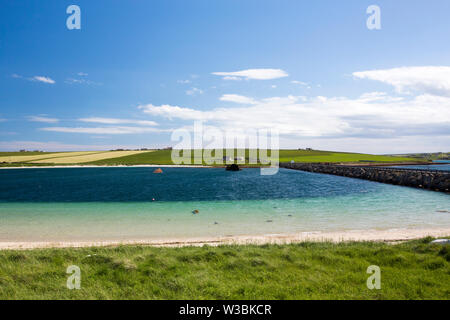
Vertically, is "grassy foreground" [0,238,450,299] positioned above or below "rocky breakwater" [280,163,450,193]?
above

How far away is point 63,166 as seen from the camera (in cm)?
13388

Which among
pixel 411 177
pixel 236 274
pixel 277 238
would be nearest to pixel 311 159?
pixel 411 177

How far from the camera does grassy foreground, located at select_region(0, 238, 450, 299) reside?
6621mm

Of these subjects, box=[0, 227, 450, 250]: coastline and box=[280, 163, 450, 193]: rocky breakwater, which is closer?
box=[0, 227, 450, 250]: coastline

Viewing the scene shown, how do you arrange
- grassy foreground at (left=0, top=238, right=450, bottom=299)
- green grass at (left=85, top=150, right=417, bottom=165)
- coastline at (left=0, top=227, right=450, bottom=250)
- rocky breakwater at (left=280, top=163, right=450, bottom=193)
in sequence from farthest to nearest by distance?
green grass at (left=85, top=150, right=417, bottom=165)
rocky breakwater at (left=280, top=163, right=450, bottom=193)
coastline at (left=0, top=227, right=450, bottom=250)
grassy foreground at (left=0, top=238, right=450, bottom=299)

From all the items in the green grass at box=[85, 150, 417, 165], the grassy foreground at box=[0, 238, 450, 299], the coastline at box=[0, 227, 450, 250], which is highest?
the green grass at box=[85, 150, 417, 165]

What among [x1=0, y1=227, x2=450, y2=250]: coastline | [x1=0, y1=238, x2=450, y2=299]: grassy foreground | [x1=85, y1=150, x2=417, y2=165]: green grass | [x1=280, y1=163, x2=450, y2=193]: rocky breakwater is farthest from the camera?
[x1=85, y1=150, x2=417, y2=165]: green grass

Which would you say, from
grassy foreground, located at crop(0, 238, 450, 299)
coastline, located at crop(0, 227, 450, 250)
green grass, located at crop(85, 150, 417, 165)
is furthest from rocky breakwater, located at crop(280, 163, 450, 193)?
green grass, located at crop(85, 150, 417, 165)

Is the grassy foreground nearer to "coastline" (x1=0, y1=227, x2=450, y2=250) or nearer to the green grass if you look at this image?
"coastline" (x1=0, y1=227, x2=450, y2=250)

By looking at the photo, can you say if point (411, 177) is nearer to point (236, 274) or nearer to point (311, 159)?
point (236, 274)

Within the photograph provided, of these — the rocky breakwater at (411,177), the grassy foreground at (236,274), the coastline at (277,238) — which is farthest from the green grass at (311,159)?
the grassy foreground at (236,274)

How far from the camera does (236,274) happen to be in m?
8.05

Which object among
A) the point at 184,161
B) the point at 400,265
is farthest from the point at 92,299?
the point at 184,161
